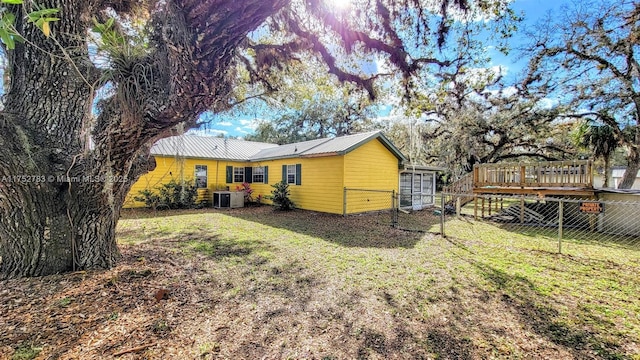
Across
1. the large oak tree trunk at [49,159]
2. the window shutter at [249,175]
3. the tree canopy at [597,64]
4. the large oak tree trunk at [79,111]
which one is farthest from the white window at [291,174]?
the tree canopy at [597,64]

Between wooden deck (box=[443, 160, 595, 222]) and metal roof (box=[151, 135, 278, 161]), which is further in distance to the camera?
metal roof (box=[151, 135, 278, 161])

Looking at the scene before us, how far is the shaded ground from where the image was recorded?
2.42m

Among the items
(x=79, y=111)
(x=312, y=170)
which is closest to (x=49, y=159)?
(x=79, y=111)

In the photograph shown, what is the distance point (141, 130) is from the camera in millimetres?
3324

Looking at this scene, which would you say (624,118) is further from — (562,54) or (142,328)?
(142,328)

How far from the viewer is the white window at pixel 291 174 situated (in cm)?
1216

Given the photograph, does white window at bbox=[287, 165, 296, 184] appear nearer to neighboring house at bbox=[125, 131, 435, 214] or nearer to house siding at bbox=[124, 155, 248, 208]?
neighboring house at bbox=[125, 131, 435, 214]

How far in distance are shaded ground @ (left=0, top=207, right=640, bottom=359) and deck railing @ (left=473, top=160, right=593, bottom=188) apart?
4.09 m

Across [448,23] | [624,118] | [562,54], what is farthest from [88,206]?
[624,118]

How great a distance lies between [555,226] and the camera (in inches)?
350

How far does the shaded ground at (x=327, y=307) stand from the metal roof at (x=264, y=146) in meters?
5.06

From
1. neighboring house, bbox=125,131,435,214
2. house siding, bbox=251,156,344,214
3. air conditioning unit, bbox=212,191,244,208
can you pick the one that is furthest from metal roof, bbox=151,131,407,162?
air conditioning unit, bbox=212,191,244,208

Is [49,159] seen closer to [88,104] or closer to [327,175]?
[88,104]

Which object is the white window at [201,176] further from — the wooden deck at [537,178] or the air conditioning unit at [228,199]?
the wooden deck at [537,178]
